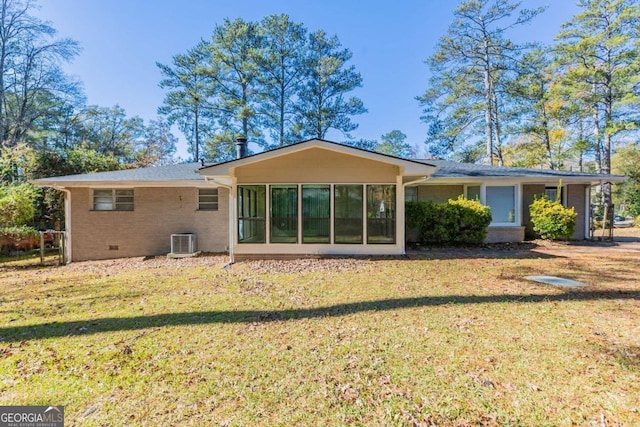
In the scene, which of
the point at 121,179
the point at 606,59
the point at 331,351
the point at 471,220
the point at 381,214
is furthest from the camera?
the point at 606,59

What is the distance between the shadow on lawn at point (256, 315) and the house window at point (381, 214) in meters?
→ 3.94

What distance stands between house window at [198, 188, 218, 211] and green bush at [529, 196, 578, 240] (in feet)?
39.5

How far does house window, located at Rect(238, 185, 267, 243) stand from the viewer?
8.92 m

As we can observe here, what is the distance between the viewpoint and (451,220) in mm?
10094

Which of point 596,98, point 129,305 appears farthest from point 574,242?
point 129,305

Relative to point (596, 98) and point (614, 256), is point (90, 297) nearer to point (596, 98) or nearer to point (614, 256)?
point (614, 256)

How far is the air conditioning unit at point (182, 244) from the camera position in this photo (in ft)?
32.8

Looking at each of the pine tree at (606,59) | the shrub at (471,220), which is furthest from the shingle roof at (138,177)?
the pine tree at (606,59)

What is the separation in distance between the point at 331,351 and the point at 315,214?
5885 millimetres

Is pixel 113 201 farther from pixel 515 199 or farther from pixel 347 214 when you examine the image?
pixel 515 199

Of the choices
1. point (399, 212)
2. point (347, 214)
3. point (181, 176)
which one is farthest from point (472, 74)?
point (181, 176)

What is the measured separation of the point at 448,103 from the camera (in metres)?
20.6

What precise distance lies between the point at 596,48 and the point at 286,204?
22.2 meters

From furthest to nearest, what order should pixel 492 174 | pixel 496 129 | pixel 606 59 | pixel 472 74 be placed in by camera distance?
pixel 496 129 → pixel 472 74 → pixel 606 59 → pixel 492 174
